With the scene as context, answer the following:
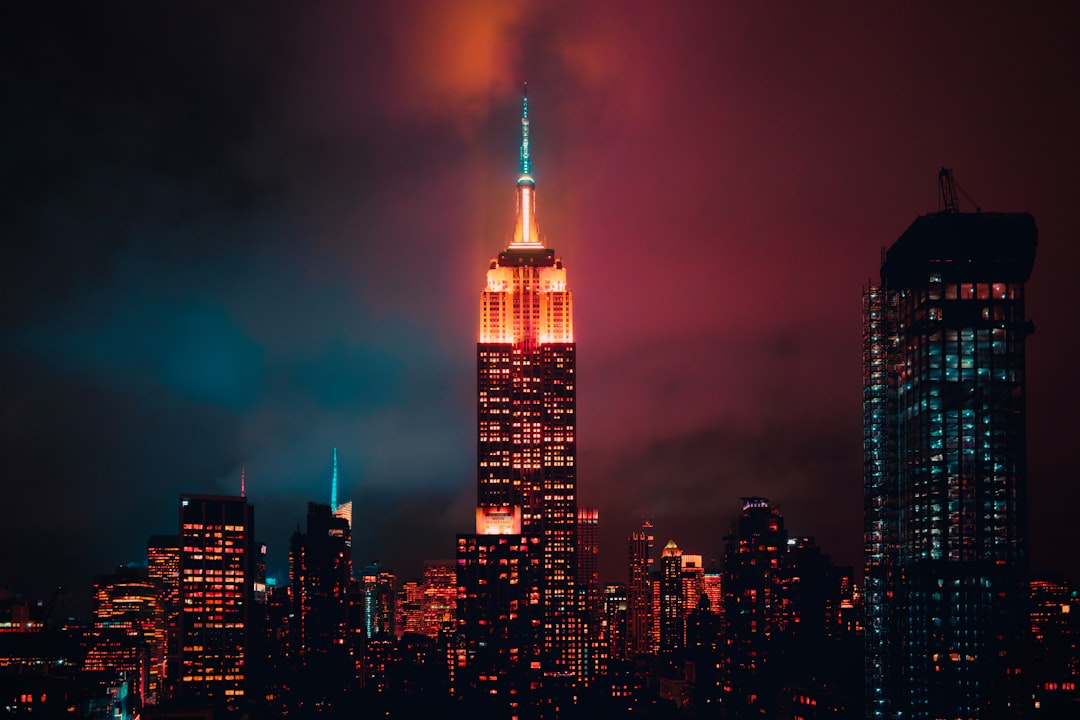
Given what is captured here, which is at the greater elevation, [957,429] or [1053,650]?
[957,429]

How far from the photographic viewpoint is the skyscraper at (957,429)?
5413 inches

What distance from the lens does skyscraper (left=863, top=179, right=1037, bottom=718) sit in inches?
5413

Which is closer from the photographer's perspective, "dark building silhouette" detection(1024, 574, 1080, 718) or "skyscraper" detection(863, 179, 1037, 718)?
"dark building silhouette" detection(1024, 574, 1080, 718)

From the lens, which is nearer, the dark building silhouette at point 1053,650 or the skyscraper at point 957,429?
the dark building silhouette at point 1053,650

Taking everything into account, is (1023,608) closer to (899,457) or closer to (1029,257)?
(899,457)

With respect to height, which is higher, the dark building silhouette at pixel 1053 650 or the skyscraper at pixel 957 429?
the skyscraper at pixel 957 429

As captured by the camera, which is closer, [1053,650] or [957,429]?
[1053,650]

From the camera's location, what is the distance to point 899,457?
149 metres

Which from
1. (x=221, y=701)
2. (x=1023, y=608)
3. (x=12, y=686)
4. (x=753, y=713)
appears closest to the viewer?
(x=12, y=686)

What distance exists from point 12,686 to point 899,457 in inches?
3036

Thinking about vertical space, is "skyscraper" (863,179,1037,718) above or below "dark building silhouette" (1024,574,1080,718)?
above

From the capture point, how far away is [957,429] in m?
142

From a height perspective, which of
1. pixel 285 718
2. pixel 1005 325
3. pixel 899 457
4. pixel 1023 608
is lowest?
pixel 285 718

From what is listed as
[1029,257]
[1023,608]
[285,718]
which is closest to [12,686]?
[285,718]
